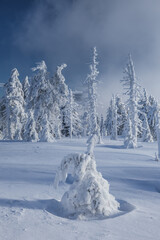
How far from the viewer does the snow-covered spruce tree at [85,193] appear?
4.44m

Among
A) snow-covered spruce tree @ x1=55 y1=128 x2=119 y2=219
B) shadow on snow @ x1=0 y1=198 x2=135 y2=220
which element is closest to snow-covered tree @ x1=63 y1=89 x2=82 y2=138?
shadow on snow @ x1=0 y1=198 x2=135 y2=220

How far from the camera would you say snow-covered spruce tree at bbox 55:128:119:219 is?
14.6ft

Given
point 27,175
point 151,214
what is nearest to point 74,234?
point 151,214

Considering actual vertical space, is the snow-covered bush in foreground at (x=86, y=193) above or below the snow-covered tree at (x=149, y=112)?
below

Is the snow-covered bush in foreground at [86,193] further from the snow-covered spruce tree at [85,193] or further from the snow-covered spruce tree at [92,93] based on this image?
the snow-covered spruce tree at [92,93]

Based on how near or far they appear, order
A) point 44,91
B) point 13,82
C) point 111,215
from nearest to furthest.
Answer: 1. point 111,215
2. point 44,91
3. point 13,82

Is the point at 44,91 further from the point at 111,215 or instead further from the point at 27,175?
the point at 111,215

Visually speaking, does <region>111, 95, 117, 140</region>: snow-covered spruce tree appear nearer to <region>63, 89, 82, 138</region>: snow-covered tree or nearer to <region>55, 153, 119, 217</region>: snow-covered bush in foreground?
<region>63, 89, 82, 138</region>: snow-covered tree

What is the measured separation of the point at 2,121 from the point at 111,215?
32.6m

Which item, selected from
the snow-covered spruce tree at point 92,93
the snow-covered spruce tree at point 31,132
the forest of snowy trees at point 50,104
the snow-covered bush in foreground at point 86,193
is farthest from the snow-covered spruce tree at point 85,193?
the snow-covered spruce tree at point 92,93

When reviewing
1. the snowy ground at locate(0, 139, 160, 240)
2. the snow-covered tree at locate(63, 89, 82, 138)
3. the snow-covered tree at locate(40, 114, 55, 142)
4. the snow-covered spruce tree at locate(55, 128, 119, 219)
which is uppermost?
the snow-covered tree at locate(63, 89, 82, 138)

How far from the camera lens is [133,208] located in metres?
5.02

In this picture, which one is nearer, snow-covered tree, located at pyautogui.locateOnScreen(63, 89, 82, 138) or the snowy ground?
the snowy ground

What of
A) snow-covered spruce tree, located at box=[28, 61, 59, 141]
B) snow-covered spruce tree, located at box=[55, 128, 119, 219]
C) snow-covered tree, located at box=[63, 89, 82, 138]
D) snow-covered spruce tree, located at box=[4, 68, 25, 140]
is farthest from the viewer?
snow-covered tree, located at box=[63, 89, 82, 138]
